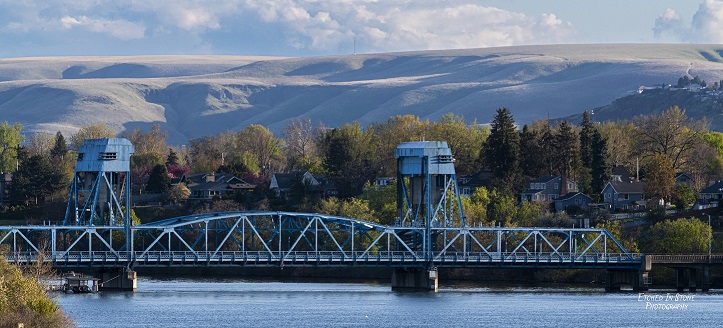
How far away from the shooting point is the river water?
309 ft

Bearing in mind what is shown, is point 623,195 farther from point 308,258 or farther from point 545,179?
point 308,258

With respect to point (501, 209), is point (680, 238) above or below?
below

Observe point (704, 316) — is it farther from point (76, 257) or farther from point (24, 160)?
point (24, 160)

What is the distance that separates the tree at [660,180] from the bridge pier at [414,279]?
51.6 metres

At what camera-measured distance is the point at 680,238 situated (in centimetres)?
13738

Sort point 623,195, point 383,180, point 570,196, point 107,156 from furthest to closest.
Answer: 1. point 383,180
2. point 623,195
3. point 570,196
4. point 107,156

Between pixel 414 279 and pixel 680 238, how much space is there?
1035 inches

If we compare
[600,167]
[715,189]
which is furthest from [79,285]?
[600,167]

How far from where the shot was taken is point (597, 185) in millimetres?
178375

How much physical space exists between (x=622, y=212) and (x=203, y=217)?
60761 millimetres

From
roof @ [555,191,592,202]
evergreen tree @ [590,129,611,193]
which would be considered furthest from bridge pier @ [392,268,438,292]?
evergreen tree @ [590,129,611,193]

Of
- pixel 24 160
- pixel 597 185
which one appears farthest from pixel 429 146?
pixel 24 160

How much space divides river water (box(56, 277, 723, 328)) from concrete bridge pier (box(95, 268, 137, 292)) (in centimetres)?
166

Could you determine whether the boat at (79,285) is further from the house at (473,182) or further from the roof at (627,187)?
the roof at (627,187)
